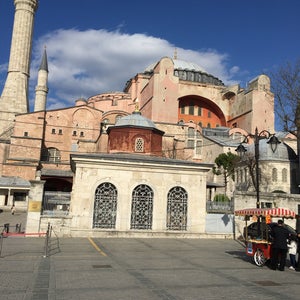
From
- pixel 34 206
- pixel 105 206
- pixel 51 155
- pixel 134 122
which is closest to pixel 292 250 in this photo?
pixel 105 206

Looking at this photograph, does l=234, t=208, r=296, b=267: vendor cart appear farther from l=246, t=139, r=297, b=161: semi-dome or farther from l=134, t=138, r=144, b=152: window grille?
l=246, t=139, r=297, b=161: semi-dome

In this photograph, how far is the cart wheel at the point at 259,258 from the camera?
11227 mm

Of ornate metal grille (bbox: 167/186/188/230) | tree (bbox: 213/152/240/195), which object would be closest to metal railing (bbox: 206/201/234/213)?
ornate metal grille (bbox: 167/186/188/230)

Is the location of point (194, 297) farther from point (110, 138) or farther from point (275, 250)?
point (110, 138)

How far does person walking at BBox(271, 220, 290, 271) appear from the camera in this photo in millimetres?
10742

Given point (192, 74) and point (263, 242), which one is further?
point (192, 74)

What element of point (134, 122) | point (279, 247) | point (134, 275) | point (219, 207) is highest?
point (134, 122)

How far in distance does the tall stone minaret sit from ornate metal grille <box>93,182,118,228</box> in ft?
122

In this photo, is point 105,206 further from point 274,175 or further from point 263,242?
point 274,175

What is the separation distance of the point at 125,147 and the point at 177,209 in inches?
313

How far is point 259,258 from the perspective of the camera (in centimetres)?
1131

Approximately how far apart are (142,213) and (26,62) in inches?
1620

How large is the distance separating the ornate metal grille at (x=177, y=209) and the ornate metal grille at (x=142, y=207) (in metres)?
1.09

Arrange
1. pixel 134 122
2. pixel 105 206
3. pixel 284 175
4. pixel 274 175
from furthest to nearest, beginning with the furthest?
pixel 284 175 → pixel 274 175 → pixel 134 122 → pixel 105 206
